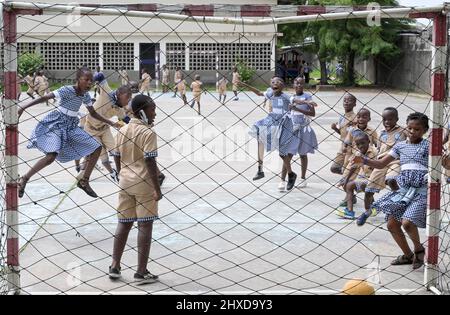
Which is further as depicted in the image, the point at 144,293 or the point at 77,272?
the point at 77,272

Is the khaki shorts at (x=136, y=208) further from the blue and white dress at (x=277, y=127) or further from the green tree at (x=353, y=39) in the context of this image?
the green tree at (x=353, y=39)

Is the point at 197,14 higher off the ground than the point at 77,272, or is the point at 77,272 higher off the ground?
the point at 197,14

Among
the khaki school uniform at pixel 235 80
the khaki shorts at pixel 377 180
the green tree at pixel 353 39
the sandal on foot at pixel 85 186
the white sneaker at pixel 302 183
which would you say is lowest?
the white sneaker at pixel 302 183

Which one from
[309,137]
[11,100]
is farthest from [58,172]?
[11,100]

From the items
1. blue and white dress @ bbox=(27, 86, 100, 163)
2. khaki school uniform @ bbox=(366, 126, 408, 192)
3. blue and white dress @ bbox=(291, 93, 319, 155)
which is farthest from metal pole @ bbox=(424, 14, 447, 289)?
blue and white dress @ bbox=(291, 93, 319, 155)

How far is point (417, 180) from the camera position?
5.63m

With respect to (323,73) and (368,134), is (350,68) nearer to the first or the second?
(323,73)

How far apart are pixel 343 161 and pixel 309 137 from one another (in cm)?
138

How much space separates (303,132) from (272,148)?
49 cm

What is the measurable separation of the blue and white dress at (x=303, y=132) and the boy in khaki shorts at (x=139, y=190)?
422cm

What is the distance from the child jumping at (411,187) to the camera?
5559 millimetres

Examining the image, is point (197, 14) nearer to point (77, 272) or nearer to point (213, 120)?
point (77, 272)

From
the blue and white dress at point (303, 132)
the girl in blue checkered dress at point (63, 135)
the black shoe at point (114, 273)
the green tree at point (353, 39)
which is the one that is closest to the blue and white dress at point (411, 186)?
the black shoe at point (114, 273)

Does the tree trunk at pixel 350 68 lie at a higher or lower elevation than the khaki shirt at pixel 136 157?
higher
